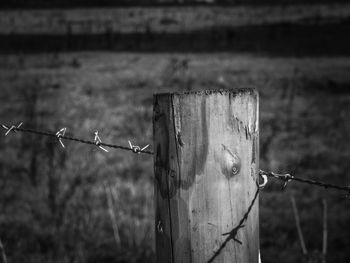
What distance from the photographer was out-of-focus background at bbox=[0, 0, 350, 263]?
381 centimetres

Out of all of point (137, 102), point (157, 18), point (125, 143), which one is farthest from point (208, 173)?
point (157, 18)

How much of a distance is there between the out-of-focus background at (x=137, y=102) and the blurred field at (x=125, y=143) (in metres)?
0.02

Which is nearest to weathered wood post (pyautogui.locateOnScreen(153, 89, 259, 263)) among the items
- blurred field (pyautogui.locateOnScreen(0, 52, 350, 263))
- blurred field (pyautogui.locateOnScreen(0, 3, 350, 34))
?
blurred field (pyautogui.locateOnScreen(0, 52, 350, 263))

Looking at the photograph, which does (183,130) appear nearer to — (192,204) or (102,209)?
(192,204)

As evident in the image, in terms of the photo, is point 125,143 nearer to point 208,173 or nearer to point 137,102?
point 137,102

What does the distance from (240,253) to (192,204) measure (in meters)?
0.16

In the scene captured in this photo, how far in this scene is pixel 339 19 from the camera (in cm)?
1108

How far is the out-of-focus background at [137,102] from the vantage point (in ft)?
12.5

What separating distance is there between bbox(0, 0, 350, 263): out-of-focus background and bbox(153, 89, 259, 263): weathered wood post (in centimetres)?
141

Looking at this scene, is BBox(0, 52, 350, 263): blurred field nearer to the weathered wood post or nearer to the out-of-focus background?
the out-of-focus background

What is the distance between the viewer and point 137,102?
324 inches

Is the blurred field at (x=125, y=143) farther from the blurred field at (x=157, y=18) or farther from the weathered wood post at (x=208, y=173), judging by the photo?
the weathered wood post at (x=208, y=173)

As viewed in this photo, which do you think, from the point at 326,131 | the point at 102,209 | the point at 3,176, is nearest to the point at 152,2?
the point at 326,131

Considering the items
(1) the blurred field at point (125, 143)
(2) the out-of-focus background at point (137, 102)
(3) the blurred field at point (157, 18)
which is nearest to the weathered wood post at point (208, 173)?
(2) the out-of-focus background at point (137, 102)
